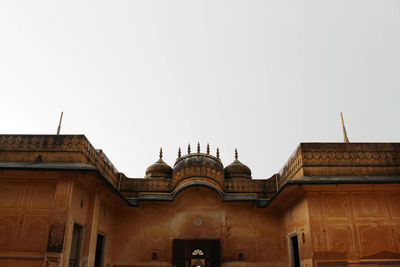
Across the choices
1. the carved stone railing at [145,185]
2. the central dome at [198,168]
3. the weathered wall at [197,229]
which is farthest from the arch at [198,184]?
the carved stone railing at [145,185]

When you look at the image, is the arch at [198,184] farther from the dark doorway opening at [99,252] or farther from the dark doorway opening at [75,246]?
the dark doorway opening at [75,246]

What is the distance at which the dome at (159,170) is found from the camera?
19.9 meters

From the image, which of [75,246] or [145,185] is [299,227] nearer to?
[75,246]

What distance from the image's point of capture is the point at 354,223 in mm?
11266

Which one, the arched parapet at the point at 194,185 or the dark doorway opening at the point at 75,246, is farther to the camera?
the arched parapet at the point at 194,185

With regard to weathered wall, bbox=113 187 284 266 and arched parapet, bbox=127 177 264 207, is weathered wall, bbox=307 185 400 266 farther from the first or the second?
arched parapet, bbox=127 177 264 207

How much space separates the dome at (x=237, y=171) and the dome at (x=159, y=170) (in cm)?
345

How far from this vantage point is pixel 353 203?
1154cm

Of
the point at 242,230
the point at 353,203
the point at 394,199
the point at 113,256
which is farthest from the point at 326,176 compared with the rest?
the point at 113,256

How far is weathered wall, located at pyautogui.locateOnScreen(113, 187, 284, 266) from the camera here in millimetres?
15422

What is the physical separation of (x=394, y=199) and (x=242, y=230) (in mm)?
6683

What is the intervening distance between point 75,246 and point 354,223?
941cm

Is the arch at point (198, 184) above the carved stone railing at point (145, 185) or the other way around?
the other way around

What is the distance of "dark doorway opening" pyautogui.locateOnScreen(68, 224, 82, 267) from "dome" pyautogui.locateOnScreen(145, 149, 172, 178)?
8.27 m
